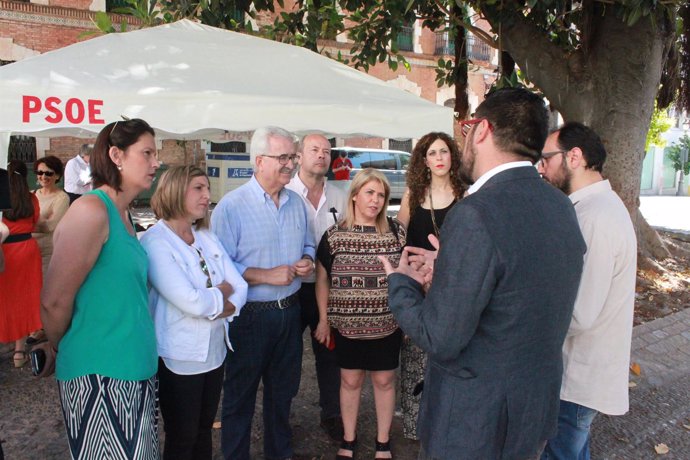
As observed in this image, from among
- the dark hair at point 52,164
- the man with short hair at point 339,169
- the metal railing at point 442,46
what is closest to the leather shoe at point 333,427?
the man with short hair at point 339,169

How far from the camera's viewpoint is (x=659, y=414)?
4.31 meters

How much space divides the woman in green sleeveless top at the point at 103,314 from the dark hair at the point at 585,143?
1886 millimetres

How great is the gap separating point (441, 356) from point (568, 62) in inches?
262

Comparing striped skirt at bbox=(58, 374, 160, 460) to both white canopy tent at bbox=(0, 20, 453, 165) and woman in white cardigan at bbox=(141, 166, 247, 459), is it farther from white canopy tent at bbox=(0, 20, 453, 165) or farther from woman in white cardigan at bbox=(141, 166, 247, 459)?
white canopy tent at bbox=(0, 20, 453, 165)

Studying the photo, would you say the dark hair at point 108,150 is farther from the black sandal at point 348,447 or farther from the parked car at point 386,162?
the parked car at point 386,162

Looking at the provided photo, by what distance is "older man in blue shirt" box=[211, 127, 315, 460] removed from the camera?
10.1 feet

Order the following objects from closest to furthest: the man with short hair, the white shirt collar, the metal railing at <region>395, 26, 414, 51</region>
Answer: the white shirt collar < the man with short hair < the metal railing at <region>395, 26, 414, 51</region>

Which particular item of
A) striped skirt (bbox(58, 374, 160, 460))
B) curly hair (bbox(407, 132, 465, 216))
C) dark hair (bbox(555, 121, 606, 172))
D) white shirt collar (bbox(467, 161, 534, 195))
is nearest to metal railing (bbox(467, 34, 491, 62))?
curly hair (bbox(407, 132, 465, 216))

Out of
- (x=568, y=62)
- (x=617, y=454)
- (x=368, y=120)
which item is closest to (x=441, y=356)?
(x=368, y=120)

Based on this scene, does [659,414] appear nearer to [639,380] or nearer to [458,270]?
[639,380]

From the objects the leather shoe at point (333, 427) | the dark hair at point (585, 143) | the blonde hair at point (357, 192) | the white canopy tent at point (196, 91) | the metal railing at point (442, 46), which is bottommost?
the leather shoe at point (333, 427)

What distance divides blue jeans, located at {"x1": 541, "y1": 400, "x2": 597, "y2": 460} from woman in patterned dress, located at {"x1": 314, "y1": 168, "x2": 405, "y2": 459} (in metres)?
0.98

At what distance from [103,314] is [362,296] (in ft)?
4.66

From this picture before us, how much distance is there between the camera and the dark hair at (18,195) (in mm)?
4582
